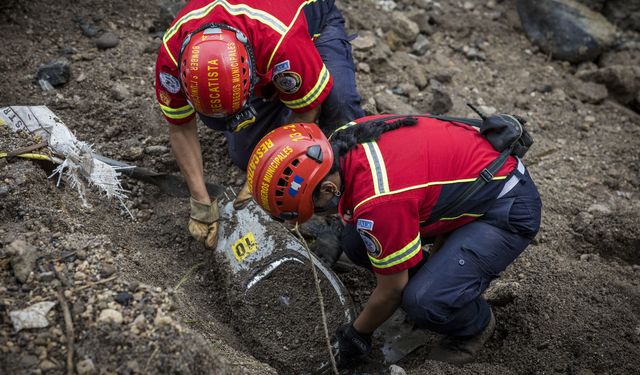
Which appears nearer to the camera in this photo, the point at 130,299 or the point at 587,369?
the point at 130,299

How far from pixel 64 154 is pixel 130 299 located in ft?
4.16

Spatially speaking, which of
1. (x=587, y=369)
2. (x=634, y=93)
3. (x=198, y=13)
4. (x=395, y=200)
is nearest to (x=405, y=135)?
(x=395, y=200)

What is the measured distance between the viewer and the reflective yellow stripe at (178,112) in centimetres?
336

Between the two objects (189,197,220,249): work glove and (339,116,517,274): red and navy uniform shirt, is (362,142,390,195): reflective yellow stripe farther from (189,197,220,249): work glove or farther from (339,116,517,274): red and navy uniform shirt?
(189,197,220,249): work glove

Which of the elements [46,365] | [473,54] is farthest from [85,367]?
[473,54]

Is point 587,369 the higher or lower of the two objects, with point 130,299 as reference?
lower

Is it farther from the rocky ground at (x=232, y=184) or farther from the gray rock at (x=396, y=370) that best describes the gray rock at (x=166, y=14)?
the gray rock at (x=396, y=370)

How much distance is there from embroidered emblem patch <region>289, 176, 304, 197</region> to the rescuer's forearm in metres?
1.08

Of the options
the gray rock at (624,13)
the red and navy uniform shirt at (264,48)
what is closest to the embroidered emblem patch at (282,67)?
the red and navy uniform shirt at (264,48)

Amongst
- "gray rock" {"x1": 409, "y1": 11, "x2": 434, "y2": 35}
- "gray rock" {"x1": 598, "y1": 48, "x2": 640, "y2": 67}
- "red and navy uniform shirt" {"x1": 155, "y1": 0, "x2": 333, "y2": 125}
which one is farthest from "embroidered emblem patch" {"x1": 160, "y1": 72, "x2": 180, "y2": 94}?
"gray rock" {"x1": 598, "y1": 48, "x2": 640, "y2": 67}

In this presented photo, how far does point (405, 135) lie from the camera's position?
8.99 ft

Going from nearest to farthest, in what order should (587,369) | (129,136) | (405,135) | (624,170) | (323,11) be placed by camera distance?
(405,135) < (587,369) < (323,11) < (129,136) < (624,170)

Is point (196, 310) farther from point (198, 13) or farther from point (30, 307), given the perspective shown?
point (198, 13)

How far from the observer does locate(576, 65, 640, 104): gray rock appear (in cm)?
509
